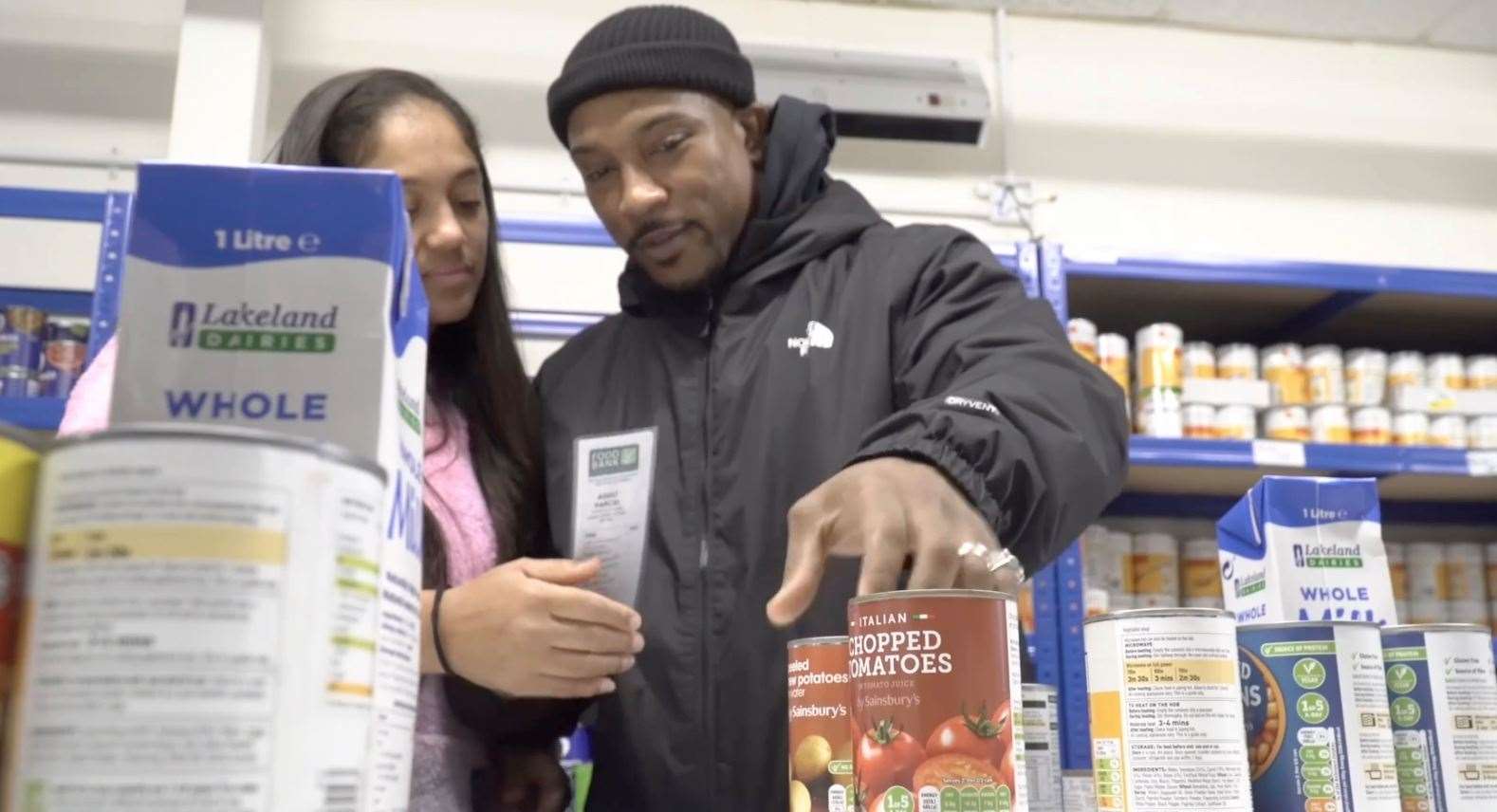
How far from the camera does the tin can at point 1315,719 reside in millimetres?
813

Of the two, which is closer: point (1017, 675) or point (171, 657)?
point (171, 657)

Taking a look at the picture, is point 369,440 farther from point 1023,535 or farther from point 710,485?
point 710,485

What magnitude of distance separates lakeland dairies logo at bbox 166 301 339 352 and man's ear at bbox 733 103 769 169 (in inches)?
48.8

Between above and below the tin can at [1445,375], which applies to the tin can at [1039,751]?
below

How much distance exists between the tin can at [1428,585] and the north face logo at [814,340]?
1.98 metres

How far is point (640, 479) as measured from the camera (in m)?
1.20

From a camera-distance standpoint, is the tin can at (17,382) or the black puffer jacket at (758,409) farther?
the tin can at (17,382)

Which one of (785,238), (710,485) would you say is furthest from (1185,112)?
(710,485)

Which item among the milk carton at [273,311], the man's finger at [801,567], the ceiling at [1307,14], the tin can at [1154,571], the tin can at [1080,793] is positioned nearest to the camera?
the milk carton at [273,311]

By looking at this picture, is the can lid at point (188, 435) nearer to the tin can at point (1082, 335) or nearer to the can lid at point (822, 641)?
the can lid at point (822, 641)

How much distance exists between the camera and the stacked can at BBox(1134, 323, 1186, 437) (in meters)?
2.59

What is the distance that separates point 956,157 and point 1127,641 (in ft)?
9.25

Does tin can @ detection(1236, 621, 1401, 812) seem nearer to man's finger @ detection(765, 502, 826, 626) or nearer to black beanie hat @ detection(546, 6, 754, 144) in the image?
man's finger @ detection(765, 502, 826, 626)

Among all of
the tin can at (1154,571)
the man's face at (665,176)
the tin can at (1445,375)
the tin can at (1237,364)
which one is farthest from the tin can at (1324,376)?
the man's face at (665,176)
